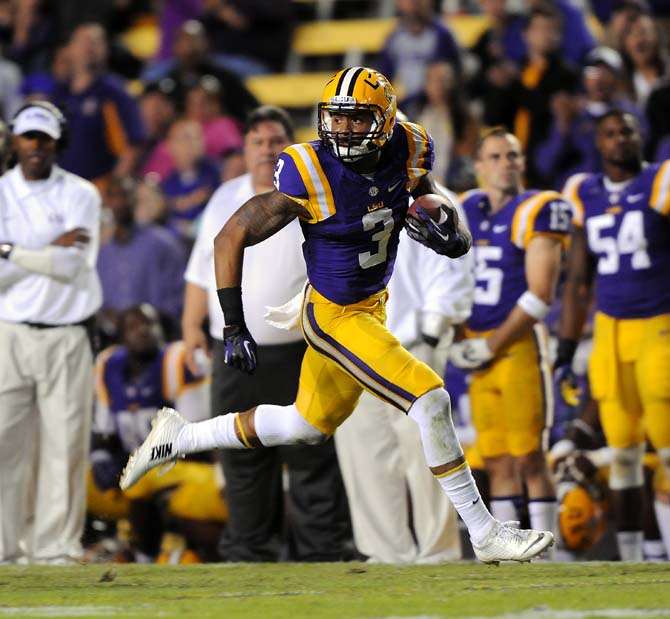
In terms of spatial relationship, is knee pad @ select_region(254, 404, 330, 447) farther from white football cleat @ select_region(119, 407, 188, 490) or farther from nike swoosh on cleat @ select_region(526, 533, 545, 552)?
nike swoosh on cleat @ select_region(526, 533, 545, 552)

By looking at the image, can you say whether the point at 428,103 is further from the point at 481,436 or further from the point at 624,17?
the point at 481,436

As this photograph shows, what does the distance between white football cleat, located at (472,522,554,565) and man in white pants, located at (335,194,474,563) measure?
1.49 m

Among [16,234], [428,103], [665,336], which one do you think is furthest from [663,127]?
[16,234]

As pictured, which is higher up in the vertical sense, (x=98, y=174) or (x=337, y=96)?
(x=98, y=174)

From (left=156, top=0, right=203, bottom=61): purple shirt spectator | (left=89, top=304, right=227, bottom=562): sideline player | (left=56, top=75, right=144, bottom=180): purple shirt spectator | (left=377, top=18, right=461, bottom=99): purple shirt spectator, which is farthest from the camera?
(left=156, top=0, right=203, bottom=61): purple shirt spectator

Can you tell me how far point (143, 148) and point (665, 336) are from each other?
500cm

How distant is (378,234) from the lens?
16.5 feet

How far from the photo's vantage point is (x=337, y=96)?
4.94 m

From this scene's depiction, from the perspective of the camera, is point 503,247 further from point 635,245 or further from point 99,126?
point 99,126

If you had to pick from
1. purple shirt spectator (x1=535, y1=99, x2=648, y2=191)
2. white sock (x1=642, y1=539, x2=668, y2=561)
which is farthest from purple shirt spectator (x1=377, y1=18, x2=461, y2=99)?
white sock (x1=642, y1=539, x2=668, y2=561)

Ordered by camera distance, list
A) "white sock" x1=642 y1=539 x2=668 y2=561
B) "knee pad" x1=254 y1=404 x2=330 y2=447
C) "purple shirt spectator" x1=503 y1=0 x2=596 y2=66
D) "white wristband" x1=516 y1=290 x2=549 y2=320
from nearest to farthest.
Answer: "knee pad" x1=254 y1=404 x2=330 y2=447
"white wristband" x1=516 y1=290 x2=549 y2=320
"white sock" x1=642 y1=539 x2=668 y2=561
"purple shirt spectator" x1=503 y1=0 x2=596 y2=66

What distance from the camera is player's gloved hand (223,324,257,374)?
4.85m

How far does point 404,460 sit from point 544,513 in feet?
2.05

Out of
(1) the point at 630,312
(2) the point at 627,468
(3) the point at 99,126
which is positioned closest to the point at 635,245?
(1) the point at 630,312
